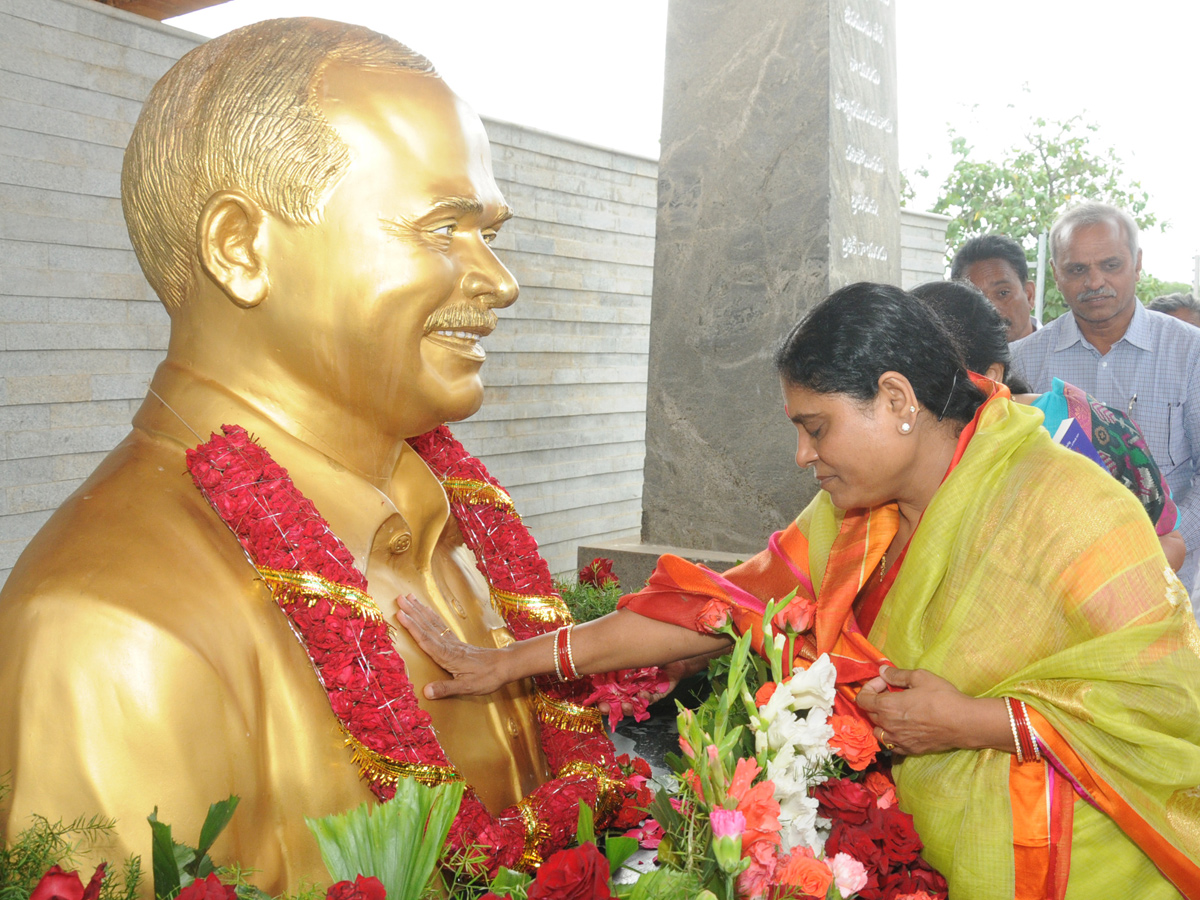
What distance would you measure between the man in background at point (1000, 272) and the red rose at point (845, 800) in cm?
314

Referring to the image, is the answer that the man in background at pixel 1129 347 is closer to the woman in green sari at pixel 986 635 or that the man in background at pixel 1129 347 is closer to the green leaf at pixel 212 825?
the woman in green sari at pixel 986 635

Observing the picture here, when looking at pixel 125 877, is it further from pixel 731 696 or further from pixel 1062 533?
pixel 1062 533

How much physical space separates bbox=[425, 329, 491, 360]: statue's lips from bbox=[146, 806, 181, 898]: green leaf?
873 millimetres

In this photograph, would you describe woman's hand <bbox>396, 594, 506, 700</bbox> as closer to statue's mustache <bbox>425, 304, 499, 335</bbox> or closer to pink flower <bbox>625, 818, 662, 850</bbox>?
pink flower <bbox>625, 818, 662, 850</bbox>

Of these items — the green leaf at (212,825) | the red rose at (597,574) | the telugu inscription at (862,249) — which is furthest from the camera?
the telugu inscription at (862,249)

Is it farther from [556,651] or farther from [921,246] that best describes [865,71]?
[921,246]

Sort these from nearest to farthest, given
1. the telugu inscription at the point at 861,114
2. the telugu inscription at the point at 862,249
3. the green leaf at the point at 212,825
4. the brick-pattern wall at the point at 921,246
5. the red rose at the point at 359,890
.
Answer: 1. the red rose at the point at 359,890
2. the green leaf at the point at 212,825
3. the telugu inscription at the point at 861,114
4. the telugu inscription at the point at 862,249
5. the brick-pattern wall at the point at 921,246

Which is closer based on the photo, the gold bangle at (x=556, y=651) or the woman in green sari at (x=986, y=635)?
the woman in green sari at (x=986, y=635)

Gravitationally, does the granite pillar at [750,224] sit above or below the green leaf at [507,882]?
above

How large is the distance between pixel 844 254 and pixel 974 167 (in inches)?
553

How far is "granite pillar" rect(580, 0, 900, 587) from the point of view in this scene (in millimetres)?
4820

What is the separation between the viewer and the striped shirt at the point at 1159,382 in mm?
4414

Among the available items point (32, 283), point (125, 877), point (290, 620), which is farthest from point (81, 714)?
point (32, 283)

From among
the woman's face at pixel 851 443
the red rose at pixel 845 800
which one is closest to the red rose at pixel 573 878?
the red rose at pixel 845 800
